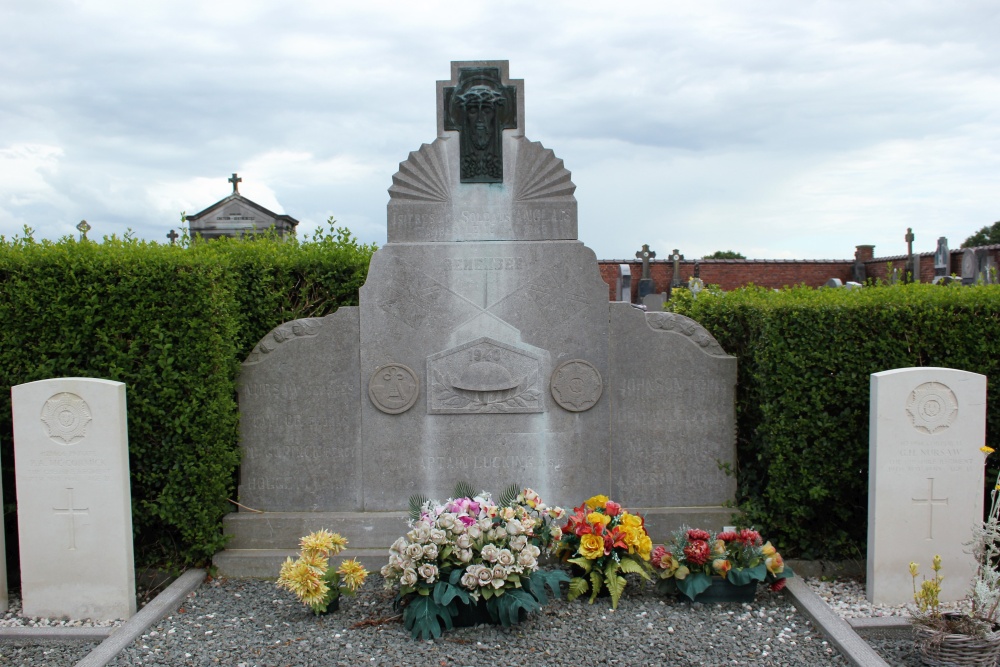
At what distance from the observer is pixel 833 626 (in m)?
4.16

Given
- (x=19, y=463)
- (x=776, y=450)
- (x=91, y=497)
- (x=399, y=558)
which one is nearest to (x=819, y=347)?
(x=776, y=450)

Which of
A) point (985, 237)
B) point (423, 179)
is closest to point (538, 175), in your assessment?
point (423, 179)

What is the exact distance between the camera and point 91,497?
4.43 m

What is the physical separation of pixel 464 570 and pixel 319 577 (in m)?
0.88

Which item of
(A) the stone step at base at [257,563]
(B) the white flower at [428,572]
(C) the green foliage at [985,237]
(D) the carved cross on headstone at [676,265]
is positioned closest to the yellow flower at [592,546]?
(B) the white flower at [428,572]

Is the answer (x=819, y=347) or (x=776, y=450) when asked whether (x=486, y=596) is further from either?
(x=819, y=347)

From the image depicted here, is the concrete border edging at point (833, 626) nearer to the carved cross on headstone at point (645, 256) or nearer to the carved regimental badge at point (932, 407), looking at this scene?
the carved regimental badge at point (932, 407)

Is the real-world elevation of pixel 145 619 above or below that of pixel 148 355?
below

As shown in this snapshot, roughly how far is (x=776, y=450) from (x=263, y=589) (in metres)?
3.54

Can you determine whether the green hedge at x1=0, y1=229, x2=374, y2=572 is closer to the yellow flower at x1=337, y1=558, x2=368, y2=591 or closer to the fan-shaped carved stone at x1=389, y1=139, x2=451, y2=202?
the yellow flower at x1=337, y1=558, x2=368, y2=591

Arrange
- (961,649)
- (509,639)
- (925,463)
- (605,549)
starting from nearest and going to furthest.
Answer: (961,649)
(509,639)
(925,463)
(605,549)

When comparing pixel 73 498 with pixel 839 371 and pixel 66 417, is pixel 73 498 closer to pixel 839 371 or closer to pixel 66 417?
pixel 66 417

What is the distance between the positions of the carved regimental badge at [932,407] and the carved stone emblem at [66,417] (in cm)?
486

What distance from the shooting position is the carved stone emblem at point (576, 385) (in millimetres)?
5480
